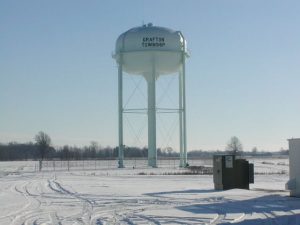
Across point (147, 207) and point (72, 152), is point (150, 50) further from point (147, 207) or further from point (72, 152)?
point (72, 152)

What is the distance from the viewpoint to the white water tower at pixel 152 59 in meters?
57.8

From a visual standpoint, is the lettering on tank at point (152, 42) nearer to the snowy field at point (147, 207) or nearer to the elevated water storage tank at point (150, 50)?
the elevated water storage tank at point (150, 50)

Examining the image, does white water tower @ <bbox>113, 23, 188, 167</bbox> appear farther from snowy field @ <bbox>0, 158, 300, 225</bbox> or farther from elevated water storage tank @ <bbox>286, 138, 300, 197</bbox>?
elevated water storage tank @ <bbox>286, 138, 300, 197</bbox>

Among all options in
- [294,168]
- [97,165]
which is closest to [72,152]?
[97,165]

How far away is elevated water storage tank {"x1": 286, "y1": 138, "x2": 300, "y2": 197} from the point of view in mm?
24594

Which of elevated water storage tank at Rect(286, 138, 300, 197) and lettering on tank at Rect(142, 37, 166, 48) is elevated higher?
lettering on tank at Rect(142, 37, 166, 48)

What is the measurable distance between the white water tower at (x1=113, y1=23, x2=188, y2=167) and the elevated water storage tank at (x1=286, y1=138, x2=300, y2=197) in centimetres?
3238

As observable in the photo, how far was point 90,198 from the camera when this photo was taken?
23875 mm

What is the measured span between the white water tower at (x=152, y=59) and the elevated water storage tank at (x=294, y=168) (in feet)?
106

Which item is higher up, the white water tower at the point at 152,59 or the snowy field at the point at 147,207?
the white water tower at the point at 152,59

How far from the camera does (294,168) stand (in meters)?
25.4

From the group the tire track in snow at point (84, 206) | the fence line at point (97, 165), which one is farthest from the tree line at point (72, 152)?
the tire track in snow at point (84, 206)

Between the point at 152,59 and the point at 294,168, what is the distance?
33693 millimetres

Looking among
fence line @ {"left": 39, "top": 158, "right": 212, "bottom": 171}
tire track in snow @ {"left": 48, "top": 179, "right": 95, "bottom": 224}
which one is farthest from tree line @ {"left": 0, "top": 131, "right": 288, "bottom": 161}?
tire track in snow @ {"left": 48, "top": 179, "right": 95, "bottom": 224}
